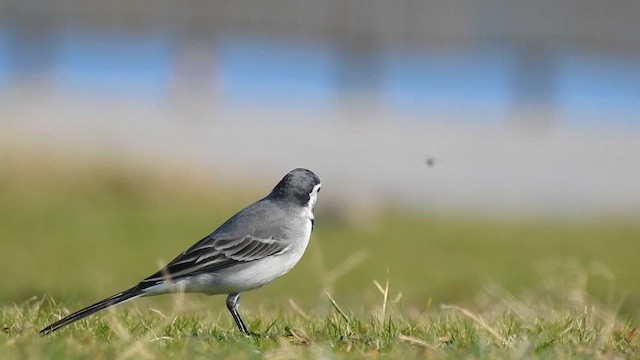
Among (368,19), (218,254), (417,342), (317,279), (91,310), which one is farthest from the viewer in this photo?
(368,19)

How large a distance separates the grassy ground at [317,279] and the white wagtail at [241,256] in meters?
0.19

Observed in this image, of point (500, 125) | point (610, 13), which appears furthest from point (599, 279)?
point (610, 13)

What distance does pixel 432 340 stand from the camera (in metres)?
5.00

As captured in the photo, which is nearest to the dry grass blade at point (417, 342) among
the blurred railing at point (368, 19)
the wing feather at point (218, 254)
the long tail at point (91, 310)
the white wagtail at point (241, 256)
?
the white wagtail at point (241, 256)

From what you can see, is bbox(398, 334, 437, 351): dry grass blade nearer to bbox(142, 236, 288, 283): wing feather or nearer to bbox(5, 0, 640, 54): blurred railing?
bbox(142, 236, 288, 283): wing feather

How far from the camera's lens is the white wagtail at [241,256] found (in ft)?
18.4

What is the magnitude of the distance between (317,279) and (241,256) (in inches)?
245

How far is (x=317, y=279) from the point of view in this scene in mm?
11898

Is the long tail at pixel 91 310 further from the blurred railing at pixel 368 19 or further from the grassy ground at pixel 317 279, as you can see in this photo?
the blurred railing at pixel 368 19

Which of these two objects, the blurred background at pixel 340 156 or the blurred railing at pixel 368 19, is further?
the blurred railing at pixel 368 19

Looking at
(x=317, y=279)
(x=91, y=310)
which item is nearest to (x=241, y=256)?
(x=91, y=310)

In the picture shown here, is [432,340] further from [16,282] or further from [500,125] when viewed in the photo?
[500,125]

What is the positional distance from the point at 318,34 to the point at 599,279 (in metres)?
12.7

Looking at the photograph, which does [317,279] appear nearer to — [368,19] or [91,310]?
[91,310]
